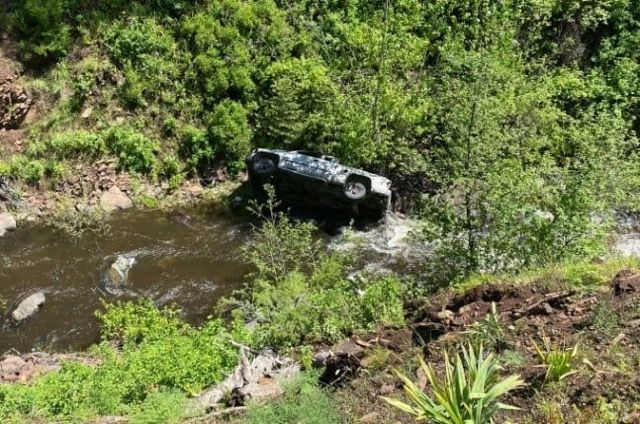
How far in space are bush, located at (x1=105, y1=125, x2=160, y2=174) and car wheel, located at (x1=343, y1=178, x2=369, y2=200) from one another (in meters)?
4.75

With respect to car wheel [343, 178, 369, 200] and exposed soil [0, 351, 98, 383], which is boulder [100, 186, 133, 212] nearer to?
exposed soil [0, 351, 98, 383]

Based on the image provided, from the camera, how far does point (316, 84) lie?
50.9ft

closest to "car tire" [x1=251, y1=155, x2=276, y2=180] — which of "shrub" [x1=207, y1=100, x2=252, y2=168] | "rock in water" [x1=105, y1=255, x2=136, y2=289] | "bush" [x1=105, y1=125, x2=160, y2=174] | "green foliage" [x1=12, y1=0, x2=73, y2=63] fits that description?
"shrub" [x1=207, y1=100, x2=252, y2=168]

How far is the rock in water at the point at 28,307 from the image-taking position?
37.8 feet

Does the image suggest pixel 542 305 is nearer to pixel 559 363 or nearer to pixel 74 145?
pixel 559 363

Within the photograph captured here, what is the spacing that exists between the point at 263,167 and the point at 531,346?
889cm

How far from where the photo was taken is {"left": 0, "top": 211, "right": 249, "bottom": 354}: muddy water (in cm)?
1150

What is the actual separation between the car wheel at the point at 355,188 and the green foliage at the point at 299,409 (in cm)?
733

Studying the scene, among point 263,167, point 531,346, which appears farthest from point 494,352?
point 263,167

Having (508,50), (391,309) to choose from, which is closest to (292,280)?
(391,309)

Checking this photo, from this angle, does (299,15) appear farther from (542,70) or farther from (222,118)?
(542,70)

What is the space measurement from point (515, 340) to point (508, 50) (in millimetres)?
10296

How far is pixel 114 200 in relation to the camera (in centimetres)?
1498

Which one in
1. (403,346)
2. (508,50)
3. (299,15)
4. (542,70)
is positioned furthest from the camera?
(299,15)
